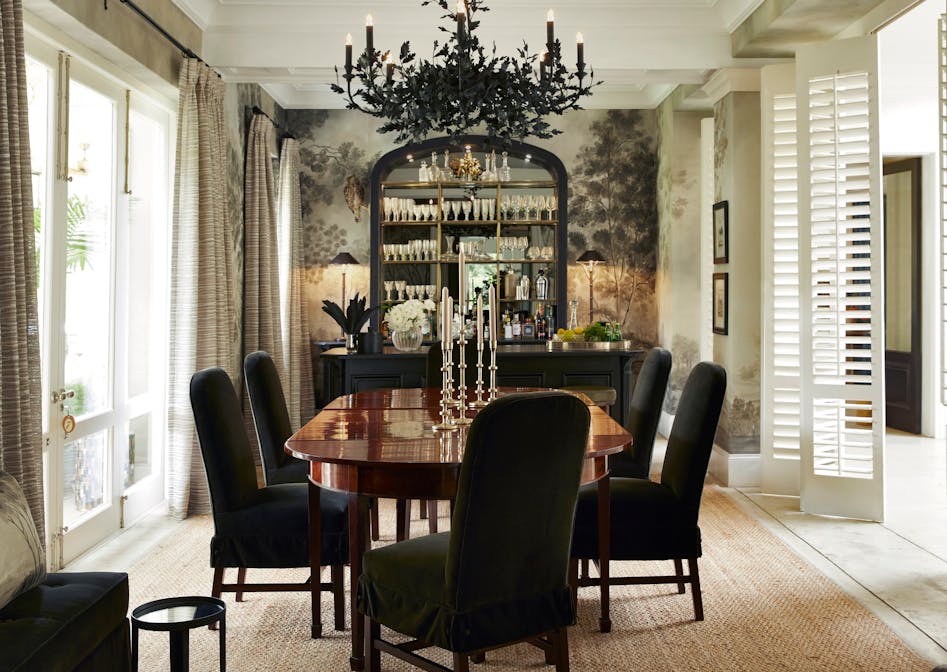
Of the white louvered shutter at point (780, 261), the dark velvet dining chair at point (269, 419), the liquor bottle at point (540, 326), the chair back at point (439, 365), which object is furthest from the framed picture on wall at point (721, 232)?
the dark velvet dining chair at point (269, 419)

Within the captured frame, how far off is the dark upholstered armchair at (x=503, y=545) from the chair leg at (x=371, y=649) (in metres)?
0.25

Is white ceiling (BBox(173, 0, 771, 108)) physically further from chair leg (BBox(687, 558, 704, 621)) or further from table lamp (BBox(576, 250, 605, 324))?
chair leg (BBox(687, 558, 704, 621))

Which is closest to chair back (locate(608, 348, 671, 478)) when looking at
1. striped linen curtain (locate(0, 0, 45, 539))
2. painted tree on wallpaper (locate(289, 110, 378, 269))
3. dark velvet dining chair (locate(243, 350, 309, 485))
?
dark velvet dining chair (locate(243, 350, 309, 485))

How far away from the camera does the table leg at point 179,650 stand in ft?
7.76

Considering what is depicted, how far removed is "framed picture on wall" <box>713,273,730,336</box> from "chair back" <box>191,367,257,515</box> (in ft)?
12.3

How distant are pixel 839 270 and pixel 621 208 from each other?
11.8 ft

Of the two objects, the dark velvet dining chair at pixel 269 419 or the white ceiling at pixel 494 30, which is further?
the white ceiling at pixel 494 30

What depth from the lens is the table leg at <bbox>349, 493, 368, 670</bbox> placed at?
279cm

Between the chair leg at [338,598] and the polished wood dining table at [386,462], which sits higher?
the polished wood dining table at [386,462]

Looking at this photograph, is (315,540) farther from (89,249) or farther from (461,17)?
(89,249)

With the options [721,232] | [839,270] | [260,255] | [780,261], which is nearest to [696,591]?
[839,270]

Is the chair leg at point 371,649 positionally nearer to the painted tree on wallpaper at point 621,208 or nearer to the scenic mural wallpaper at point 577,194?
the scenic mural wallpaper at point 577,194

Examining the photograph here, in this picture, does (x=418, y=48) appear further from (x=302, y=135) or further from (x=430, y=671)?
(x=430, y=671)

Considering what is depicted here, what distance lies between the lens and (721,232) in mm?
5953
